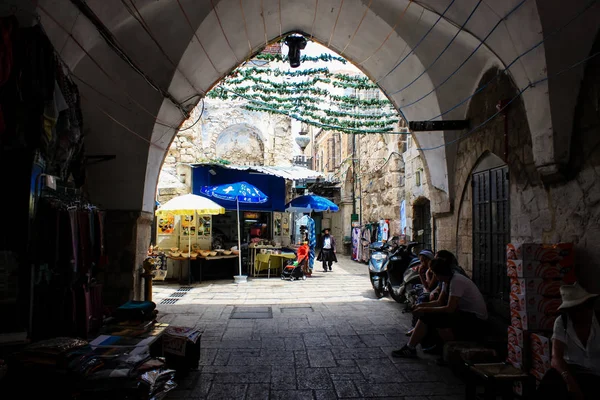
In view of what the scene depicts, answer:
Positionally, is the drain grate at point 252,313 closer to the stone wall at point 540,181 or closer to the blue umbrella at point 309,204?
the stone wall at point 540,181

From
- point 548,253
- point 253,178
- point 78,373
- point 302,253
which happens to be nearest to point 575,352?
point 548,253

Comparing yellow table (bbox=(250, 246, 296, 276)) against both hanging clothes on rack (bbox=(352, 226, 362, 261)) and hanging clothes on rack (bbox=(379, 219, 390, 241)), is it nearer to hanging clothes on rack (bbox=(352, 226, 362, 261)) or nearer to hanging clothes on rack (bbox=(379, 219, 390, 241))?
hanging clothes on rack (bbox=(379, 219, 390, 241))

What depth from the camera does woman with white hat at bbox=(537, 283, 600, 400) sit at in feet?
8.56

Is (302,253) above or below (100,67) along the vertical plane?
below

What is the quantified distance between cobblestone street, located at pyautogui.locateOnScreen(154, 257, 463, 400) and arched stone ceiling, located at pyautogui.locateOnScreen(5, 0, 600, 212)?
2215mm

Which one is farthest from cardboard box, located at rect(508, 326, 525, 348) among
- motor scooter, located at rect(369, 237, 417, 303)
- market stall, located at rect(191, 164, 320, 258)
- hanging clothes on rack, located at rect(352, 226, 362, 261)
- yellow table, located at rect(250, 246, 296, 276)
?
hanging clothes on rack, located at rect(352, 226, 362, 261)

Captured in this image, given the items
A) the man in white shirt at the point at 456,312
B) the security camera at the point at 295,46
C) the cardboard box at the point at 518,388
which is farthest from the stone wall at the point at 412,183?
the cardboard box at the point at 518,388

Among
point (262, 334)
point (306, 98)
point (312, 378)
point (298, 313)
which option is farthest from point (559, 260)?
point (306, 98)

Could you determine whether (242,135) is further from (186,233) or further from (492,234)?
(492,234)

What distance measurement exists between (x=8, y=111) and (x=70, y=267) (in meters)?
1.69

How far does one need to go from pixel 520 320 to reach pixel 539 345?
0.84ft

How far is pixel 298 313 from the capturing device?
22.4 feet

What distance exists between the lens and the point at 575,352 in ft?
8.98

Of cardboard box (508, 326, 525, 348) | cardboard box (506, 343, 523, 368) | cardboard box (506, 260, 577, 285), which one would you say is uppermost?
cardboard box (506, 260, 577, 285)
